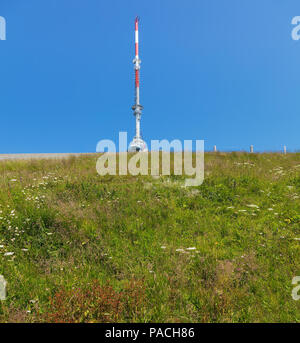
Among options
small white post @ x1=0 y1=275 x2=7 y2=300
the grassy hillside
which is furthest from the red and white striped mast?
small white post @ x1=0 y1=275 x2=7 y2=300

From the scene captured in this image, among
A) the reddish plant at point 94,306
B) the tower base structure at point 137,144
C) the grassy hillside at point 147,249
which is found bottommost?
the reddish plant at point 94,306

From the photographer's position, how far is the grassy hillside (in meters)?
3.48

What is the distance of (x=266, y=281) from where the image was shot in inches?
167

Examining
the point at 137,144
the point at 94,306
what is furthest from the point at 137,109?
the point at 94,306

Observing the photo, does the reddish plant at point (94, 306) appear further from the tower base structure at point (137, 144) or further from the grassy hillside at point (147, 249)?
the tower base structure at point (137, 144)

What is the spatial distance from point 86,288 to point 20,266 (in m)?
1.58

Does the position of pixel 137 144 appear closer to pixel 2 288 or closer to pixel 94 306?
pixel 2 288

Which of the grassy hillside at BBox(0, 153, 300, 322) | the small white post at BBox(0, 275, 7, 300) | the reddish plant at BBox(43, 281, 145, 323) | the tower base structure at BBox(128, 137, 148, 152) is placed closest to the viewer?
the reddish plant at BBox(43, 281, 145, 323)

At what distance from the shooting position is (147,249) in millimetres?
5012

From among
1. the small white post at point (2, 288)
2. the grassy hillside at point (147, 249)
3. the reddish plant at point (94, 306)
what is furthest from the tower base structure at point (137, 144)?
the reddish plant at point (94, 306)

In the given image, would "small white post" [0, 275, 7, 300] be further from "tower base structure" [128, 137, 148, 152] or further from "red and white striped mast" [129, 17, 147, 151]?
"tower base structure" [128, 137, 148, 152]

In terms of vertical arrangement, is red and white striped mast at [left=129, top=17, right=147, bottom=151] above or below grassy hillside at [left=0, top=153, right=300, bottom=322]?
above

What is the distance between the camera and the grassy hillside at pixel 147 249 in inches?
137
